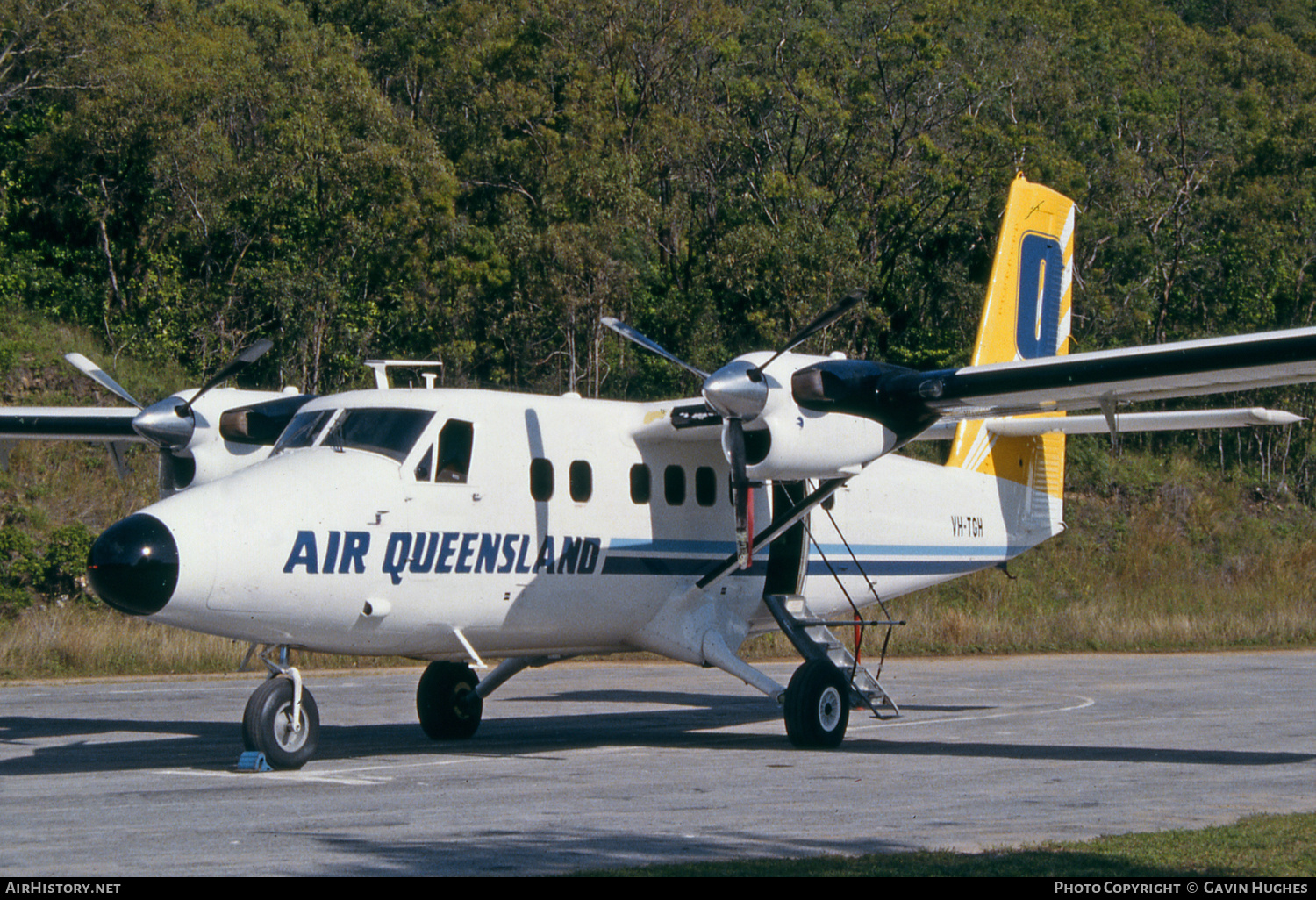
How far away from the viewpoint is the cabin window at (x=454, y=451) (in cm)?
1240

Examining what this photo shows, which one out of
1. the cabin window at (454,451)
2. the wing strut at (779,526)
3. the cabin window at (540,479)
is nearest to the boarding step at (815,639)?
the wing strut at (779,526)

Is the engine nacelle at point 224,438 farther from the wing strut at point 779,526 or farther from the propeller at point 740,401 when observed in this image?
the wing strut at point 779,526

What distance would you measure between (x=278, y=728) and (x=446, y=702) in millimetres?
3238

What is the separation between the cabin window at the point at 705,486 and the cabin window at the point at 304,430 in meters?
4.19

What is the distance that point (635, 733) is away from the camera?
51.2 feet

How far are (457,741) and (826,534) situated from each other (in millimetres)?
4727

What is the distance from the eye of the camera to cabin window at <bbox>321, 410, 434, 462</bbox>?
12.1 metres

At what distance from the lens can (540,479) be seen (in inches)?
520

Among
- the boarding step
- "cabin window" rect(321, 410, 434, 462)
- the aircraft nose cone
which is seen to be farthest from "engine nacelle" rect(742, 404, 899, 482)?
the aircraft nose cone

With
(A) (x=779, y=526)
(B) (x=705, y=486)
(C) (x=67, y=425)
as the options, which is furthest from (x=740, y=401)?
(C) (x=67, y=425)

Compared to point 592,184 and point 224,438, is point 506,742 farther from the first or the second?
point 592,184

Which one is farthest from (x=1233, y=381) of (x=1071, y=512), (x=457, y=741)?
(x=1071, y=512)

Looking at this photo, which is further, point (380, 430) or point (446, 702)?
point (446, 702)

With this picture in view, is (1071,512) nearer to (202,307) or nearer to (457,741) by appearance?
(202,307)
